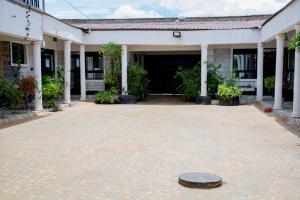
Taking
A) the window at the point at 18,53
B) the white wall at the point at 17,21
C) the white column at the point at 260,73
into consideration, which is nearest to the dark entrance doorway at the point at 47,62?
the window at the point at 18,53

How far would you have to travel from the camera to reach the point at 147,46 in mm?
21219

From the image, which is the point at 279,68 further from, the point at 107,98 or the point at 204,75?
the point at 107,98

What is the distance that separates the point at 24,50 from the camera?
18.4 m

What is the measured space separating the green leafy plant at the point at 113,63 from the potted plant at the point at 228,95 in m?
5.34

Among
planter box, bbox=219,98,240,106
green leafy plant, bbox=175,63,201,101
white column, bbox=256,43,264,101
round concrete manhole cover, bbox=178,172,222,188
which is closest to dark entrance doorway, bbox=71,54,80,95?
green leafy plant, bbox=175,63,201,101

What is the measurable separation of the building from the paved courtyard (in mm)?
3301

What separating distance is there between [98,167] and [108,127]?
193 inches

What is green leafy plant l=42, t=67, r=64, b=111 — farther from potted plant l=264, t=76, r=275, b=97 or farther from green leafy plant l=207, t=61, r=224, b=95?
potted plant l=264, t=76, r=275, b=97

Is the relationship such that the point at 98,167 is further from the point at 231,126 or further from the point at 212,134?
the point at 231,126

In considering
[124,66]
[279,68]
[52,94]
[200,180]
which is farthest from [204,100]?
[200,180]

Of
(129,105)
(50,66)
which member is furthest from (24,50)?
(129,105)

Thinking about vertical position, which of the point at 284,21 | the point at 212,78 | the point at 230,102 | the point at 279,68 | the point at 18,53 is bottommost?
the point at 230,102

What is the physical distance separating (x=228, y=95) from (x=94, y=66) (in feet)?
27.5

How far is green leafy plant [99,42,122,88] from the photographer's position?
65.4 feet
